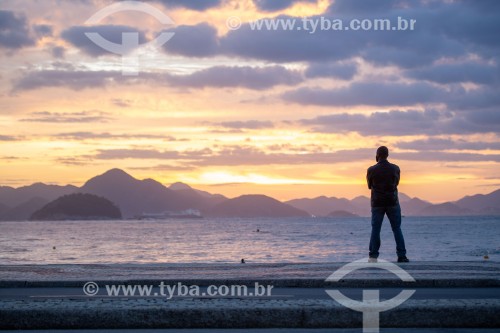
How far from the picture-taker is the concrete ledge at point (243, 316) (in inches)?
271

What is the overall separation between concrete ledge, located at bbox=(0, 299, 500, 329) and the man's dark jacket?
6650 millimetres

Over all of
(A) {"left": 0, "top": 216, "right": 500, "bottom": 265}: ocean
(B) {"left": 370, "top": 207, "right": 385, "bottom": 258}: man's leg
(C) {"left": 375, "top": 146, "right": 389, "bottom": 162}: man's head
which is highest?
(C) {"left": 375, "top": 146, "right": 389, "bottom": 162}: man's head

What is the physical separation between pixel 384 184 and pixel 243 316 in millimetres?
7312

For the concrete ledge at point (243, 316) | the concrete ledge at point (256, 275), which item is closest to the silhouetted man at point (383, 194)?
the concrete ledge at point (256, 275)

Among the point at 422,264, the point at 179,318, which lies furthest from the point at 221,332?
Answer: the point at 422,264

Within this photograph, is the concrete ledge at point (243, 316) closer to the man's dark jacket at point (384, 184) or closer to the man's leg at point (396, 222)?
the man's leg at point (396, 222)

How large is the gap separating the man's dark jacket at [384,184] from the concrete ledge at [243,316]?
6650 mm

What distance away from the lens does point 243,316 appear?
698cm

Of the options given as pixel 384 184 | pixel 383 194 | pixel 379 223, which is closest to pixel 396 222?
pixel 379 223

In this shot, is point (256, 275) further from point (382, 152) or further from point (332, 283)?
point (382, 152)

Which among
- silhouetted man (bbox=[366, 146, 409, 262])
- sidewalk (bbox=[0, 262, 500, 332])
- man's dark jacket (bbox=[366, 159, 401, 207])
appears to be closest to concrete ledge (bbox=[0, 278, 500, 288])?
sidewalk (bbox=[0, 262, 500, 332])

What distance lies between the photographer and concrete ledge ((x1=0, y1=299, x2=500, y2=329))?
6.88m

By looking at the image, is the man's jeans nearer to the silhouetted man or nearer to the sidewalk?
the silhouetted man

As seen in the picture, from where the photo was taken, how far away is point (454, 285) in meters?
10.2
